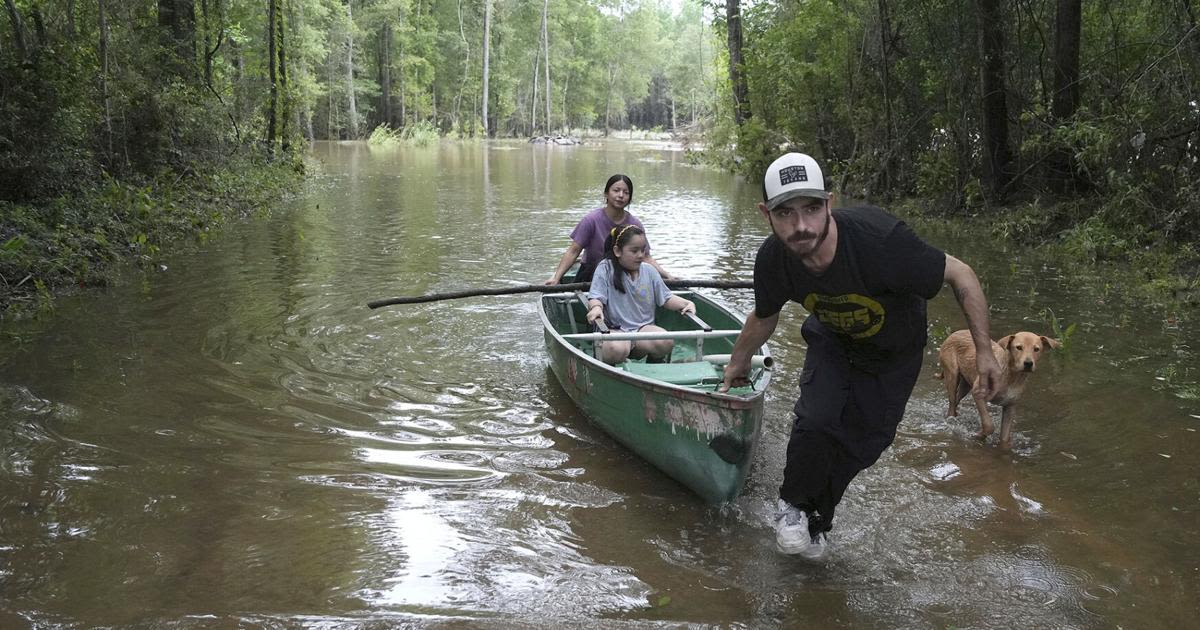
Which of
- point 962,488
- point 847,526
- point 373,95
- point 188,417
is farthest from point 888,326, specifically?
point 373,95

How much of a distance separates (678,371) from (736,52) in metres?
20.7

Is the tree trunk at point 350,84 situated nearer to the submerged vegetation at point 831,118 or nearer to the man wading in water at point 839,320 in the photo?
the submerged vegetation at point 831,118

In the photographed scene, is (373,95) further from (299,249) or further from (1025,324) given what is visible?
(1025,324)

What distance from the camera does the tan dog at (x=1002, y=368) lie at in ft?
17.2

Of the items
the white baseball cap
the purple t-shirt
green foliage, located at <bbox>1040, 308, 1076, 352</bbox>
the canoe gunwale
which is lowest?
green foliage, located at <bbox>1040, 308, 1076, 352</bbox>

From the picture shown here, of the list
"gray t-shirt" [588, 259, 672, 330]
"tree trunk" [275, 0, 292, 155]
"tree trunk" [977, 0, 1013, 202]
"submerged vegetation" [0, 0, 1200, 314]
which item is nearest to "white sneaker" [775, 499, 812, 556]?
"gray t-shirt" [588, 259, 672, 330]

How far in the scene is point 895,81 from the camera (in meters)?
16.4

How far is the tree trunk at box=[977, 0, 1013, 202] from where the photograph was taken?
13180 mm

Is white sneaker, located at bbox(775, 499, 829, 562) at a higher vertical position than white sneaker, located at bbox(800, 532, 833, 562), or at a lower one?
higher

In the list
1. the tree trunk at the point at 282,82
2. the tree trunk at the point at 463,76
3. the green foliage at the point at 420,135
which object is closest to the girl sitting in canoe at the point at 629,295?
the tree trunk at the point at 282,82

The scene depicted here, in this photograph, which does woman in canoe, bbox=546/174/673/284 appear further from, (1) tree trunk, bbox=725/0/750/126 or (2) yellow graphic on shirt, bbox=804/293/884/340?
(1) tree trunk, bbox=725/0/750/126

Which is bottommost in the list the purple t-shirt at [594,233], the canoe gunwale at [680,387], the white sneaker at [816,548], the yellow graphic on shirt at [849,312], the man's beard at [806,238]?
the white sneaker at [816,548]

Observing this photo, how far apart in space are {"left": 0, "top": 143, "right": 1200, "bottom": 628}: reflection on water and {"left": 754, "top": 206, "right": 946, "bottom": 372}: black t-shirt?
1190mm

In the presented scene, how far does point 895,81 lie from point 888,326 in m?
14.3
